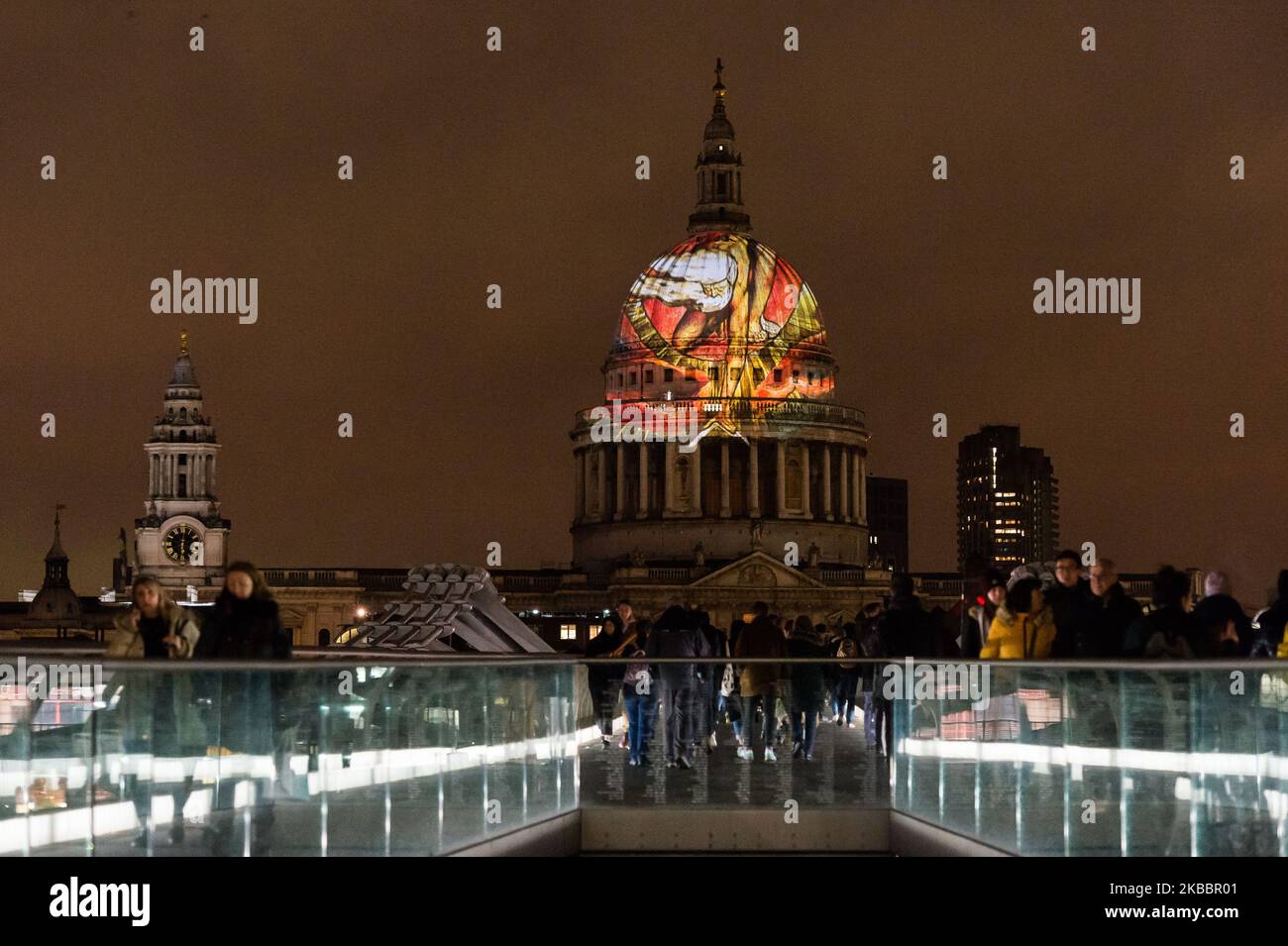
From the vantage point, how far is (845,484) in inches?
6486

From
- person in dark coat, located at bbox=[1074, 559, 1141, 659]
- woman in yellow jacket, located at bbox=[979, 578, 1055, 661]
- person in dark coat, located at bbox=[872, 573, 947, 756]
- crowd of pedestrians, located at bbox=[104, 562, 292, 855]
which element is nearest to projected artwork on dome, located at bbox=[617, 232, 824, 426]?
person in dark coat, located at bbox=[872, 573, 947, 756]

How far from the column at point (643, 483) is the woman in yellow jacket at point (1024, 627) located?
456ft

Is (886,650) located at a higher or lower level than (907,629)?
lower

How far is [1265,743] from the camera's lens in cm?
1747

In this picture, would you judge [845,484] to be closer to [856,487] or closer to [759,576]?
[856,487]

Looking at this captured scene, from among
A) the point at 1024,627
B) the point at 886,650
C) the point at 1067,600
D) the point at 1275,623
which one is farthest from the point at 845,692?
the point at 1275,623

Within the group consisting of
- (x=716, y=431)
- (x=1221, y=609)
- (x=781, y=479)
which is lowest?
(x=1221, y=609)

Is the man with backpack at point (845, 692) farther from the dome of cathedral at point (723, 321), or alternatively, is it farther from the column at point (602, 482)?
the column at point (602, 482)

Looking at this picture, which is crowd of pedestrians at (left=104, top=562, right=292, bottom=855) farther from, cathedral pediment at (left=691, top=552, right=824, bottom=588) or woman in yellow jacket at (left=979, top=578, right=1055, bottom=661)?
cathedral pediment at (left=691, top=552, right=824, bottom=588)

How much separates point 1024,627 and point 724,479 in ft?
458

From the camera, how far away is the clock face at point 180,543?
152 metres

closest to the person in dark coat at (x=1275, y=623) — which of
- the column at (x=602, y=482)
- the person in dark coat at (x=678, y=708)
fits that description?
the person in dark coat at (x=678, y=708)

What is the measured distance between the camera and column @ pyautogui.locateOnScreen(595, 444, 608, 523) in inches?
6417
